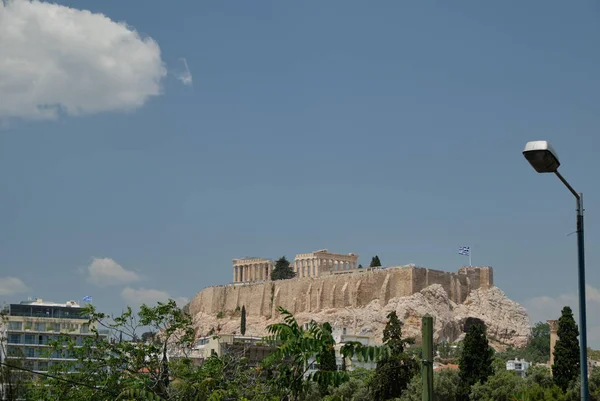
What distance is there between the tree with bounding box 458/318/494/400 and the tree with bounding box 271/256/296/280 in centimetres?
6852

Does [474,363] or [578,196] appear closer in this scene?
[578,196]

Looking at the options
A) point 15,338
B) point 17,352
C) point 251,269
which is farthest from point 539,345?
point 17,352

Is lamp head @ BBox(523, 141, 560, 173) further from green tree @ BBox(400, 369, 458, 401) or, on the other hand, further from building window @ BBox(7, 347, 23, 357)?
green tree @ BBox(400, 369, 458, 401)

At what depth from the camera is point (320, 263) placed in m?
107

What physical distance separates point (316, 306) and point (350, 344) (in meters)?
84.0

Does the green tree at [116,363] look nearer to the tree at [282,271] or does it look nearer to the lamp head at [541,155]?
the lamp head at [541,155]

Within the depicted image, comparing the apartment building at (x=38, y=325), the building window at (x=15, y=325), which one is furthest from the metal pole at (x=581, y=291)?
the building window at (x=15, y=325)

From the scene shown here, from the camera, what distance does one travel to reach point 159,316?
19656 mm

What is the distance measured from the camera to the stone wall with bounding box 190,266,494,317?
8662 centimetres

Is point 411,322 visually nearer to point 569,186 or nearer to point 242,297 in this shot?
point 242,297

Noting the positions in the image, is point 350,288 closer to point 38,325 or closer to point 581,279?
point 38,325

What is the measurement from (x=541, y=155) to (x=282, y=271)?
102 m

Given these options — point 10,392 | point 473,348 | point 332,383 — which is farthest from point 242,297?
point 332,383

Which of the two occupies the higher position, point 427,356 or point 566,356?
point 566,356
